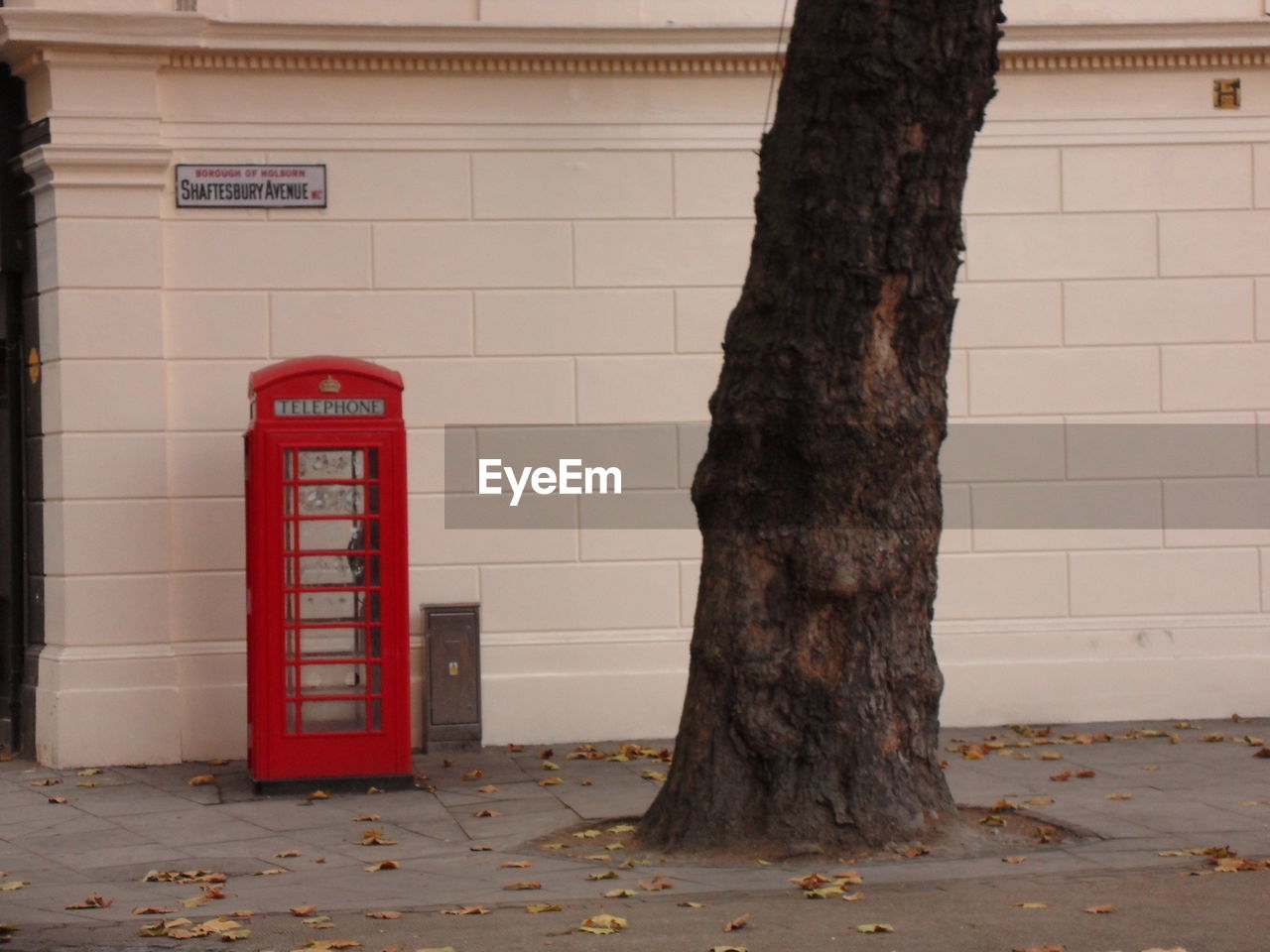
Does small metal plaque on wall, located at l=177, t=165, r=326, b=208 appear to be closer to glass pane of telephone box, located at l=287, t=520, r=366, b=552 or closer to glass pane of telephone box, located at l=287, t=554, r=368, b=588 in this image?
glass pane of telephone box, located at l=287, t=520, r=366, b=552

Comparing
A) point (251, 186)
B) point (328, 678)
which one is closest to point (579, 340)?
point (251, 186)

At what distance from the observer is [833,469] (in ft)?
22.6

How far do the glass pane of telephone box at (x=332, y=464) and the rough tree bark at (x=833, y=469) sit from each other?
2.28 meters

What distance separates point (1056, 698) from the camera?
10.4 m

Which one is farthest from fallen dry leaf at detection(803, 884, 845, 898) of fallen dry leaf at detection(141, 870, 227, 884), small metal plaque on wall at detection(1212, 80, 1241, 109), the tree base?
small metal plaque on wall at detection(1212, 80, 1241, 109)

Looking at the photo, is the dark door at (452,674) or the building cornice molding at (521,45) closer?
the building cornice molding at (521,45)

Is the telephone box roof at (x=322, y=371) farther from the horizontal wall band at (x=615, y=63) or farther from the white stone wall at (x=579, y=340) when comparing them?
the horizontal wall band at (x=615, y=63)

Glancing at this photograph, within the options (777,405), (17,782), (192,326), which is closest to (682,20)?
(192,326)

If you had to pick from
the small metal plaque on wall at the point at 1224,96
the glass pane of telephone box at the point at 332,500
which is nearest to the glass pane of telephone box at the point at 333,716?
the glass pane of telephone box at the point at 332,500

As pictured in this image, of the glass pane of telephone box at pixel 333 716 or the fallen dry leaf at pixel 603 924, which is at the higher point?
the glass pane of telephone box at pixel 333 716

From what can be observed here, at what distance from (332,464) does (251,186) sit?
221 centimetres

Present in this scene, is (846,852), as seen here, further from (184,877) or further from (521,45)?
(521,45)

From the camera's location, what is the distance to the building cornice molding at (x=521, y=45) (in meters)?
9.57

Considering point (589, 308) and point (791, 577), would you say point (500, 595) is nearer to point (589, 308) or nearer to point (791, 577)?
point (589, 308)
